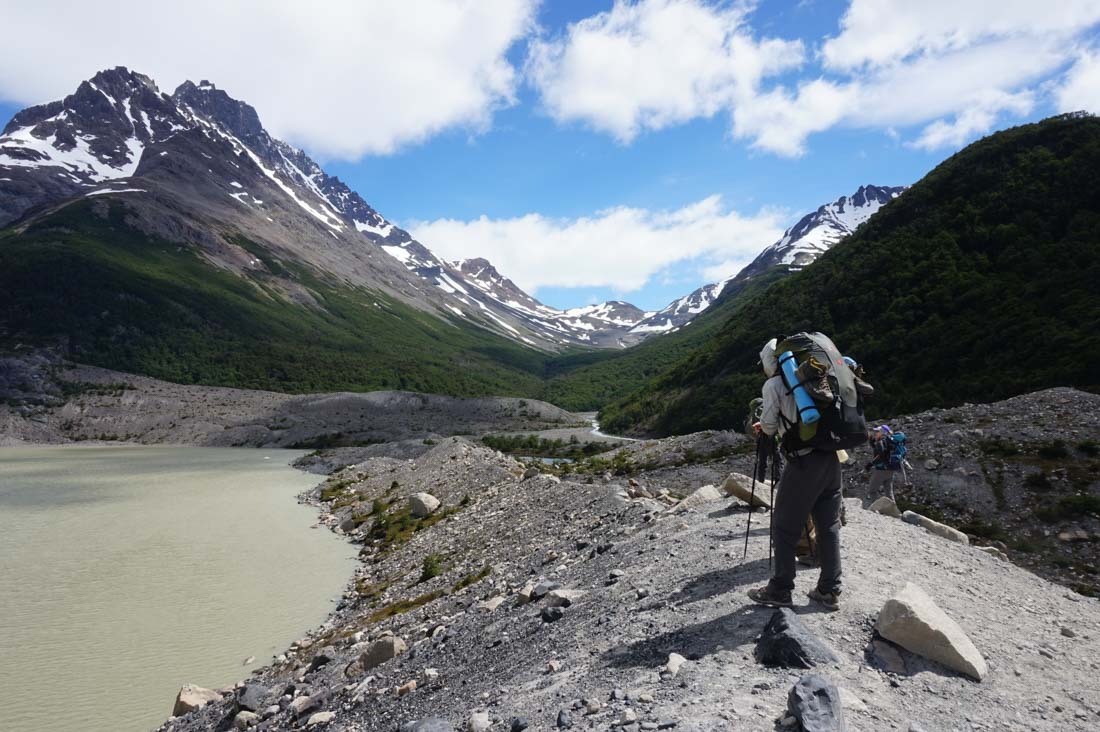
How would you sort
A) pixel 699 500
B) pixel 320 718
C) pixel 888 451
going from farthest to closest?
1. pixel 888 451
2. pixel 699 500
3. pixel 320 718

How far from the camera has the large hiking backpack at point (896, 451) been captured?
21.2m

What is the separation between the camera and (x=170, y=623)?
21.2 meters

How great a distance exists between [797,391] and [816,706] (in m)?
3.92

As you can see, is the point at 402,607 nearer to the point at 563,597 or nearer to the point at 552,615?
the point at 563,597

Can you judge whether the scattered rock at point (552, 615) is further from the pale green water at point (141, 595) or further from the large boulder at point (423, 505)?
the large boulder at point (423, 505)

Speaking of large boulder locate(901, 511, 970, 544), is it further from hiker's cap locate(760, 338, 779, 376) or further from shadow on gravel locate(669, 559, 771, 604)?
hiker's cap locate(760, 338, 779, 376)

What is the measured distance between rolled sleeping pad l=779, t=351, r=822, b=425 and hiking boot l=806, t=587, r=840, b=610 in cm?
245

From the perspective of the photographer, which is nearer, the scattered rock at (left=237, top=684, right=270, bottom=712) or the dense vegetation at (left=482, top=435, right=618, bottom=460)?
the scattered rock at (left=237, top=684, right=270, bottom=712)

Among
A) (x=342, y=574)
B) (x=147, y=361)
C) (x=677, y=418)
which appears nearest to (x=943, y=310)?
(x=677, y=418)

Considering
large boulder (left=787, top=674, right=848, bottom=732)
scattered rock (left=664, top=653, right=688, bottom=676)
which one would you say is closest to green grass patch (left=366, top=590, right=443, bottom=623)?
scattered rock (left=664, top=653, right=688, bottom=676)

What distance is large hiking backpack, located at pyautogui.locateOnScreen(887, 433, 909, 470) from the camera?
2117 cm

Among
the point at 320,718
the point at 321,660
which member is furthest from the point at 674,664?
the point at 321,660

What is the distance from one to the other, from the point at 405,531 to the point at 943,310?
216ft

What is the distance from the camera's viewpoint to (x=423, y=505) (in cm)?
3534
